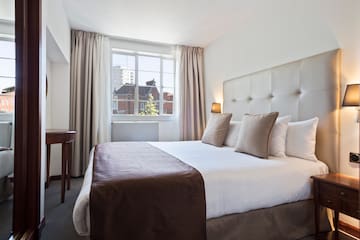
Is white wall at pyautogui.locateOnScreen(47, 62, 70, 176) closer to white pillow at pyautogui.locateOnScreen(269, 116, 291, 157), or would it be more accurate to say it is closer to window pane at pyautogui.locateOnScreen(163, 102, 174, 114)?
window pane at pyautogui.locateOnScreen(163, 102, 174, 114)

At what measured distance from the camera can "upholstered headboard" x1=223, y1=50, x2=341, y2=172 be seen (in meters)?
1.91

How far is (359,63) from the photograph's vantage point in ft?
5.74

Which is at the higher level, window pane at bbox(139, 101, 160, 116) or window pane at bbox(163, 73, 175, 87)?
window pane at bbox(163, 73, 175, 87)

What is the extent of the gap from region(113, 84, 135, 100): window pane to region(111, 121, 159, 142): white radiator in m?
0.53

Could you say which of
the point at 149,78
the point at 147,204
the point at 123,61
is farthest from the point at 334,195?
the point at 123,61

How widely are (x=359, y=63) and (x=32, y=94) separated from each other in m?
2.60

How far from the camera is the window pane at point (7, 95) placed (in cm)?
141

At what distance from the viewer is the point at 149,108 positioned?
4.35 metres

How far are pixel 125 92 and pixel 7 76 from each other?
2.77 meters

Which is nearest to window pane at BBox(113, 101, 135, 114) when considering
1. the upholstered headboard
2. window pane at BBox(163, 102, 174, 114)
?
window pane at BBox(163, 102, 174, 114)

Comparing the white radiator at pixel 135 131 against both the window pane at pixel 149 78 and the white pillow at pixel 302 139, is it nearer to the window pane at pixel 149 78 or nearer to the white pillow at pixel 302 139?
the window pane at pixel 149 78

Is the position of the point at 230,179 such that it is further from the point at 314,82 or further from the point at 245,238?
the point at 314,82

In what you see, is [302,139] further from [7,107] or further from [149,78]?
[149,78]

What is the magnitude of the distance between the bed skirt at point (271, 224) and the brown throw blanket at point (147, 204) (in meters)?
0.16
